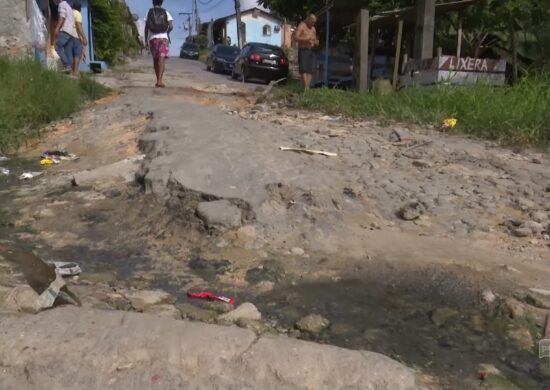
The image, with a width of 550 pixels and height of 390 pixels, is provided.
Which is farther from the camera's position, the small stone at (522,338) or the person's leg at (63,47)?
the person's leg at (63,47)

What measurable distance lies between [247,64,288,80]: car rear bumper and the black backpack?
36.5 ft

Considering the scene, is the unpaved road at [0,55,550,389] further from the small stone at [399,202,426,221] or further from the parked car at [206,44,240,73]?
the parked car at [206,44,240,73]

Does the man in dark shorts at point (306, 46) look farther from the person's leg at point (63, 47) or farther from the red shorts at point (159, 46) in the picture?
the person's leg at point (63, 47)

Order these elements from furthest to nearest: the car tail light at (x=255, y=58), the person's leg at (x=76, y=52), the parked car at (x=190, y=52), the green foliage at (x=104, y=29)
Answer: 1. the parked car at (x=190, y=52)
2. the car tail light at (x=255, y=58)
3. the green foliage at (x=104, y=29)
4. the person's leg at (x=76, y=52)

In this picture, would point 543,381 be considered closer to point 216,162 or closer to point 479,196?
point 479,196

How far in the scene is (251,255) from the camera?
3.46 m

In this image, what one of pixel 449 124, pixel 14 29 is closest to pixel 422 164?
pixel 449 124

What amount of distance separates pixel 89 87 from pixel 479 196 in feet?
20.8

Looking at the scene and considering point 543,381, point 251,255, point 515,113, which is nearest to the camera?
point 543,381

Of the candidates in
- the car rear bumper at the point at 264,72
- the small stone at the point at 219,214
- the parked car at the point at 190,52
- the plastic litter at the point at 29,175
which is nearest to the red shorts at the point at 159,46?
the plastic litter at the point at 29,175

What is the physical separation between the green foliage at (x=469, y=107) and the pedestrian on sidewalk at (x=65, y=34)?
4002 mm

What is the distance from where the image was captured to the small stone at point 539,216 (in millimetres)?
3930

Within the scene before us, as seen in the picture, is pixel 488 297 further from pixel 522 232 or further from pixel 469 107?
pixel 469 107

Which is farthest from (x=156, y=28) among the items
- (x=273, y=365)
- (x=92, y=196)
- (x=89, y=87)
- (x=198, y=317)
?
(x=273, y=365)
